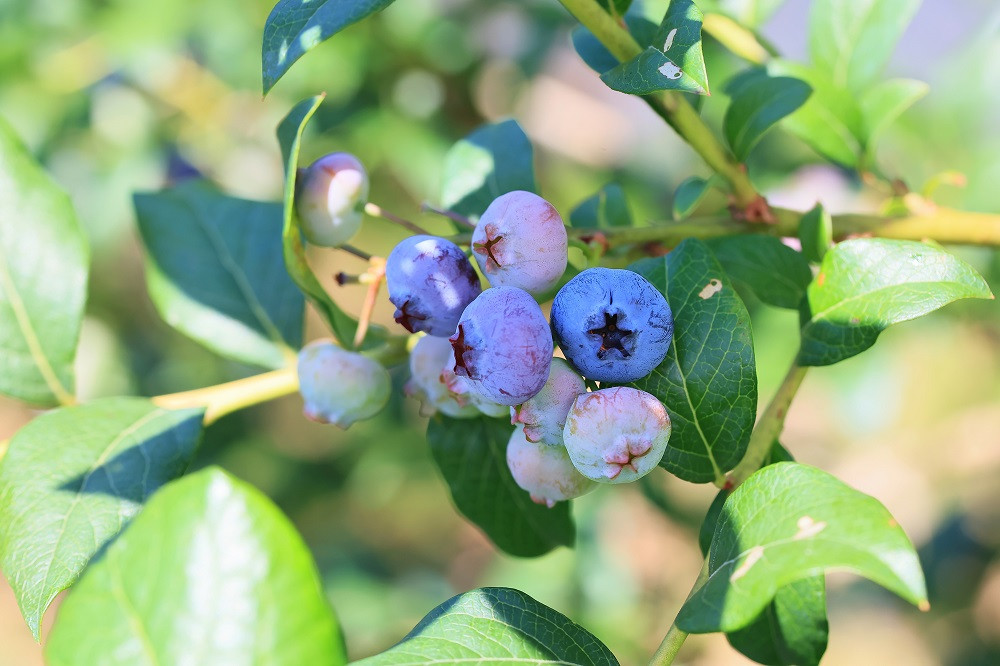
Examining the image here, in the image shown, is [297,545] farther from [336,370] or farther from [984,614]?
[984,614]

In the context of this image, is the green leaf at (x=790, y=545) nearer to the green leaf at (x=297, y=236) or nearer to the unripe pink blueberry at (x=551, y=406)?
the unripe pink blueberry at (x=551, y=406)

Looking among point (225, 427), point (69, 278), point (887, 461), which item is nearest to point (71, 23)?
point (225, 427)

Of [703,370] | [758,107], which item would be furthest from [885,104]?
[703,370]

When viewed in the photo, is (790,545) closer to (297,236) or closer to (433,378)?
(433,378)

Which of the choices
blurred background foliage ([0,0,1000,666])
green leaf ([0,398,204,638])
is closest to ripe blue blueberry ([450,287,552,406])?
green leaf ([0,398,204,638])

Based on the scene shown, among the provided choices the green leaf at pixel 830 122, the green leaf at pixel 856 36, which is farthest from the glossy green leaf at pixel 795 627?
the green leaf at pixel 856 36
